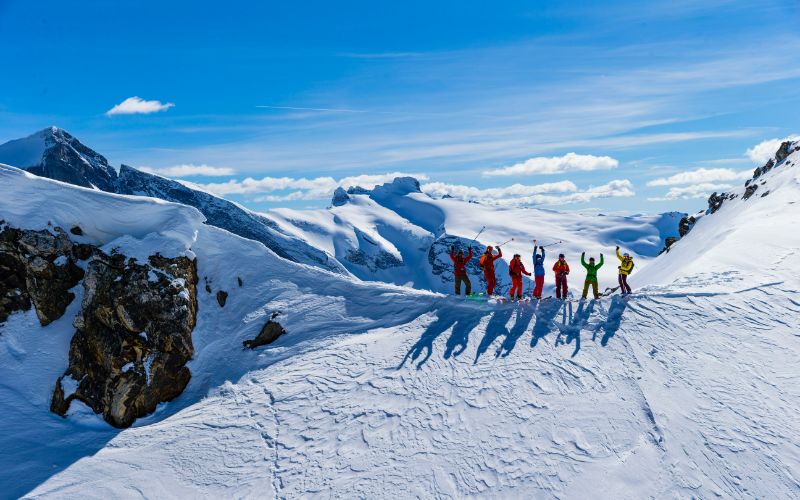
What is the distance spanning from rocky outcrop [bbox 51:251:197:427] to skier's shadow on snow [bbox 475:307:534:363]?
1102 cm

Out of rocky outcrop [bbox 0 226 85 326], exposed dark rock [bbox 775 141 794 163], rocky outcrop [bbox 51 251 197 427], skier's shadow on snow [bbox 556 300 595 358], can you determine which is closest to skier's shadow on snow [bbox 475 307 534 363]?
skier's shadow on snow [bbox 556 300 595 358]

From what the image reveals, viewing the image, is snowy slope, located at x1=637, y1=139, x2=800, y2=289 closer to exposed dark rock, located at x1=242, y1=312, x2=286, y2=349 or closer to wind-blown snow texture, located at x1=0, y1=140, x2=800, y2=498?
wind-blown snow texture, located at x1=0, y1=140, x2=800, y2=498

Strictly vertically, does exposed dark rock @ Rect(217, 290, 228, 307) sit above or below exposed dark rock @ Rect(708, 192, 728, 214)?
below

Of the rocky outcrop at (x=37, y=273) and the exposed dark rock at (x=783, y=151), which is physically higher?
the exposed dark rock at (x=783, y=151)

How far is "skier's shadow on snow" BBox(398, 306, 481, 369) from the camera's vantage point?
16125 mm

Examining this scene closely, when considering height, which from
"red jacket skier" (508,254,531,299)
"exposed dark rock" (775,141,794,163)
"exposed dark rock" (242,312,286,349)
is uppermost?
"exposed dark rock" (775,141,794,163)

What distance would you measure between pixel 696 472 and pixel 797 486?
6.59 ft

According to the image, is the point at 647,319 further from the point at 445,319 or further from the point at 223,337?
the point at 223,337

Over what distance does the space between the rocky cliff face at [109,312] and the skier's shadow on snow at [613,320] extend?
14.9 metres

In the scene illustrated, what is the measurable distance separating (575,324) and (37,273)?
20.7m

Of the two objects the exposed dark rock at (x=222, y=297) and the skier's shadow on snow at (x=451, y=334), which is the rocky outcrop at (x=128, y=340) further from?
the skier's shadow on snow at (x=451, y=334)

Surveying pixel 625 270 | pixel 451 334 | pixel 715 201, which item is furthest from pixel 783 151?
pixel 451 334

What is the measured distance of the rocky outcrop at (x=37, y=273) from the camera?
18.6m

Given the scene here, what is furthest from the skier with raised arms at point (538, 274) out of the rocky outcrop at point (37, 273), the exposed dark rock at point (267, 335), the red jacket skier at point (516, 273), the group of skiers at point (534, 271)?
the rocky outcrop at point (37, 273)
